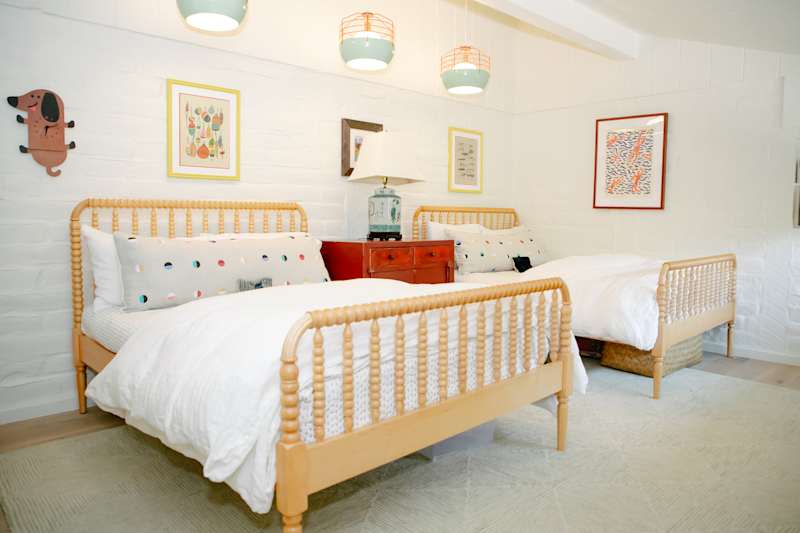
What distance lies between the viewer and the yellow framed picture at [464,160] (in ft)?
16.2

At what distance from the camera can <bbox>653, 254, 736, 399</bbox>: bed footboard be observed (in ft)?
10.7

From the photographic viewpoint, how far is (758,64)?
412cm

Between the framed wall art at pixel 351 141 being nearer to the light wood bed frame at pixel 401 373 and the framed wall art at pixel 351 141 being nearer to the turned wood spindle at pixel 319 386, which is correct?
the light wood bed frame at pixel 401 373

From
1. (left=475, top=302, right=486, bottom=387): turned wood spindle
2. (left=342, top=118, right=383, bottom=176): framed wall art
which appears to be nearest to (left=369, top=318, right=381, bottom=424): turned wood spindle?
(left=475, top=302, right=486, bottom=387): turned wood spindle

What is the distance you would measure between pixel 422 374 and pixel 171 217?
77.5 inches

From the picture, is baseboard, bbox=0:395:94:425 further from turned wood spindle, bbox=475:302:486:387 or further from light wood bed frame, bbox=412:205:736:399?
light wood bed frame, bbox=412:205:736:399

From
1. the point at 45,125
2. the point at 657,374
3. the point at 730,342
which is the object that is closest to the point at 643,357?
the point at 657,374

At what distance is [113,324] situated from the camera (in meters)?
2.50

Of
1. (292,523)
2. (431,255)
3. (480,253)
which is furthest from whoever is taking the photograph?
(480,253)

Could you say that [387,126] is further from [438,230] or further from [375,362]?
[375,362]

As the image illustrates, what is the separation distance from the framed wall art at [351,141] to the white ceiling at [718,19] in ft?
5.82

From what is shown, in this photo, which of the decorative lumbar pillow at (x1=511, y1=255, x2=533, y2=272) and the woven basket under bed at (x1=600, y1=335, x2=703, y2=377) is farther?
the decorative lumbar pillow at (x1=511, y1=255, x2=533, y2=272)

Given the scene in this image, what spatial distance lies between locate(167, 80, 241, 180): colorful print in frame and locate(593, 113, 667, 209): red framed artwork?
3092 mm

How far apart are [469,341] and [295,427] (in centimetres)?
87
